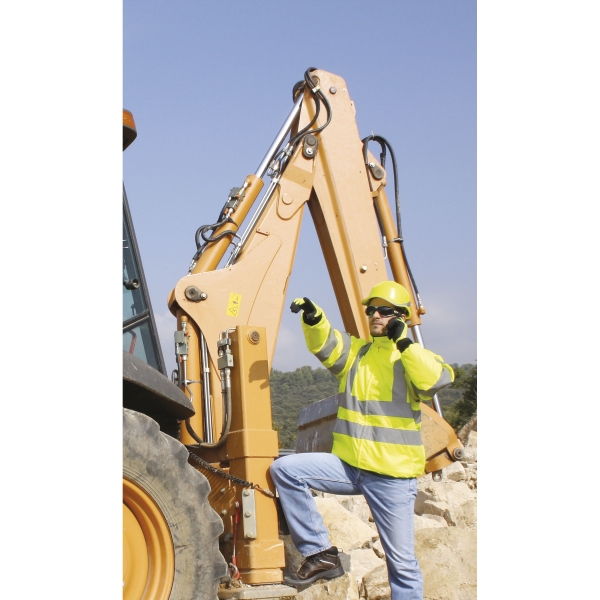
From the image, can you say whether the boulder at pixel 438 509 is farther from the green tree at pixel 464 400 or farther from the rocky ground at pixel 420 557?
the green tree at pixel 464 400

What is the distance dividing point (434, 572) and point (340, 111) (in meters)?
2.97

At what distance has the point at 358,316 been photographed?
4859 millimetres

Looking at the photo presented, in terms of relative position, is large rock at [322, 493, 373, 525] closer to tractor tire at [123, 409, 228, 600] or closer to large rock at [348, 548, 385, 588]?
large rock at [348, 548, 385, 588]

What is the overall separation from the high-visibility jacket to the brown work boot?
452mm

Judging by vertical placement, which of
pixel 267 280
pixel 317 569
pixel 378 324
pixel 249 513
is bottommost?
pixel 317 569

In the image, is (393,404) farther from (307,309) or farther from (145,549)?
(145,549)

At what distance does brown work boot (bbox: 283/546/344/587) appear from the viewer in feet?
11.8

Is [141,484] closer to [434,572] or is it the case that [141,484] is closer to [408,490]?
[408,490]

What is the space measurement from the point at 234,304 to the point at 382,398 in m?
1.12

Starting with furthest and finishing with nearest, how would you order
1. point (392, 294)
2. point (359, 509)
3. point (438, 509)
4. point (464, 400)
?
point (464, 400) < point (359, 509) < point (438, 509) < point (392, 294)

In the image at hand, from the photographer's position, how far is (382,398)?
12.3 feet

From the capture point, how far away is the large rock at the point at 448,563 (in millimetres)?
→ 4562

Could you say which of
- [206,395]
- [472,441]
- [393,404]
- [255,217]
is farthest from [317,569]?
[472,441]

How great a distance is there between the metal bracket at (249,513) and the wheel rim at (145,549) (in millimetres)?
558
